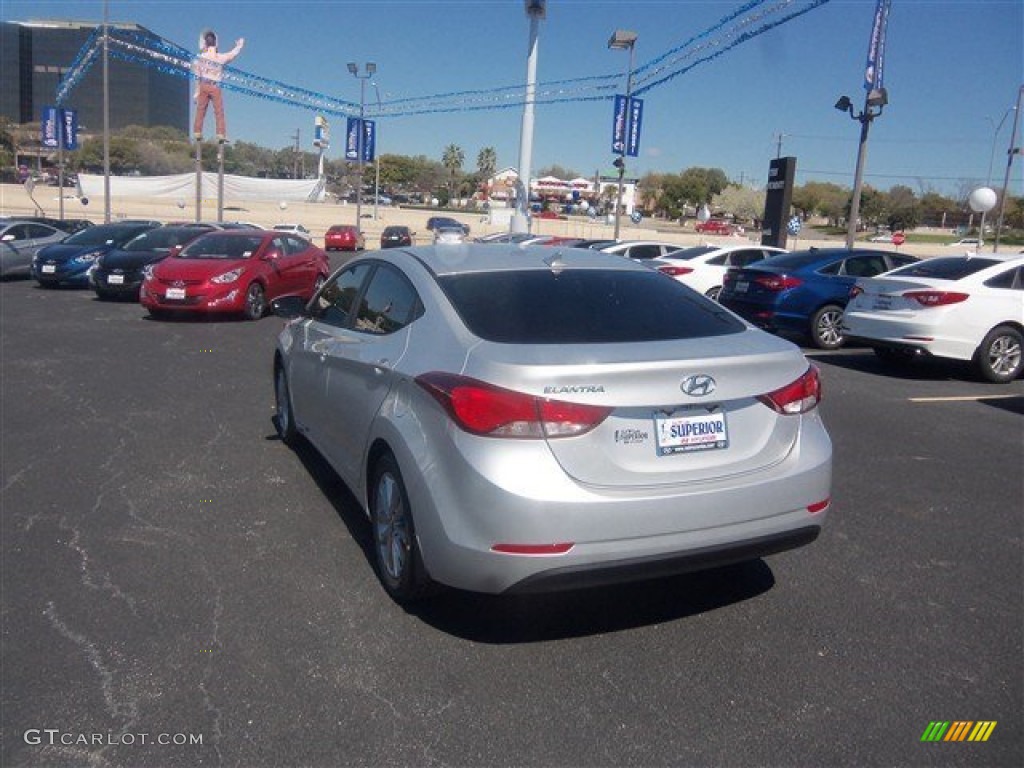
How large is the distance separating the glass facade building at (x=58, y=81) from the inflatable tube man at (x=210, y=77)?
265ft

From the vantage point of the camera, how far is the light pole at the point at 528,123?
1240 inches

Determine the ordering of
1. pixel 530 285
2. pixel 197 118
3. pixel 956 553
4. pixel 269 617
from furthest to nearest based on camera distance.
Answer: pixel 197 118, pixel 956 553, pixel 530 285, pixel 269 617

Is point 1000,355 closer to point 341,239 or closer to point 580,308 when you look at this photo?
point 580,308

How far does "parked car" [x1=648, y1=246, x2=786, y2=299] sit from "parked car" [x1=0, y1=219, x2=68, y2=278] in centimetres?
1412

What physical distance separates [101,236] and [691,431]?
747 inches

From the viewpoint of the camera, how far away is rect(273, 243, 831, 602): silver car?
10.2 feet

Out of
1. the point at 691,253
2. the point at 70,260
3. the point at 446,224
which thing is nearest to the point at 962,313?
the point at 691,253

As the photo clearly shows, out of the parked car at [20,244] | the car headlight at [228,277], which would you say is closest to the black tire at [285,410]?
the car headlight at [228,277]

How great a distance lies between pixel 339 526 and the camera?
4762 millimetres

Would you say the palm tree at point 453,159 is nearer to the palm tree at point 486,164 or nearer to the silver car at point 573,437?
→ the palm tree at point 486,164

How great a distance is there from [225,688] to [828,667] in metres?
2.37

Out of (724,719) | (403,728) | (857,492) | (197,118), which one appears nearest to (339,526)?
(403,728)

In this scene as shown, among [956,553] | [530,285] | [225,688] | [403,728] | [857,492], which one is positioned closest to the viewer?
[403,728]

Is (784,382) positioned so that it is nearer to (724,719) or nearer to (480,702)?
(724,719)
